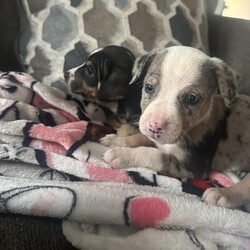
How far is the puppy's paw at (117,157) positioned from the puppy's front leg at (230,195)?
0.95 feet

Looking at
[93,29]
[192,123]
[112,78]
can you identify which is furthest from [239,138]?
[93,29]

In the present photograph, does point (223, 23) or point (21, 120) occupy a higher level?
point (223, 23)

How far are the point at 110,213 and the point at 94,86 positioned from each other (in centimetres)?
88

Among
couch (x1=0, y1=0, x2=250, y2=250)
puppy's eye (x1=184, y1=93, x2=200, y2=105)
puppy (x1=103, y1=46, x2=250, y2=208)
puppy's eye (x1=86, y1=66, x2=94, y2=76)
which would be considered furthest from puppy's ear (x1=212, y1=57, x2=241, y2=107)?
puppy's eye (x1=86, y1=66, x2=94, y2=76)

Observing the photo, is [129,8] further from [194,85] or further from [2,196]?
[2,196]

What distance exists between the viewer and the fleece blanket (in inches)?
43.1

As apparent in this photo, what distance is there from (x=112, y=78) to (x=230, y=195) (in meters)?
0.78

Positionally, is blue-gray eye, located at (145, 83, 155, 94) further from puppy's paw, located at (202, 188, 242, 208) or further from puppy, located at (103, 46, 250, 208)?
puppy's paw, located at (202, 188, 242, 208)

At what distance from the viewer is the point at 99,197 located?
1.13 meters

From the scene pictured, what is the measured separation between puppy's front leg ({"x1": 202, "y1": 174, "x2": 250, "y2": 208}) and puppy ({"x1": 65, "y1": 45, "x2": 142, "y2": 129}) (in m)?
0.60

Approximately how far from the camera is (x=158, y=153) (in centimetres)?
152

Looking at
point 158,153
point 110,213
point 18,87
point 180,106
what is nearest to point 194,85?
point 180,106

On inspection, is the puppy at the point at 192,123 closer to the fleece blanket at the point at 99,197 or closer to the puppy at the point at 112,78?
the fleece blanket at the point at 99,197

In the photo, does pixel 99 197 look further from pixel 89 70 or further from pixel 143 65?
pixel 89 70
